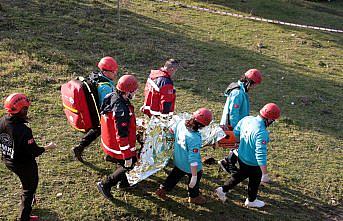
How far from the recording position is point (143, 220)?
614 centimetres

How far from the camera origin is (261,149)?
6.04m

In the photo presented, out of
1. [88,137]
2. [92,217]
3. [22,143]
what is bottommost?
[92,217]

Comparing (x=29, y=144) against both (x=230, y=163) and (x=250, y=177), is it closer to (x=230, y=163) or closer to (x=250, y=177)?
(x=250, y=177)

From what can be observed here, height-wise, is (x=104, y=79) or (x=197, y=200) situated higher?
(x=104, y=79)

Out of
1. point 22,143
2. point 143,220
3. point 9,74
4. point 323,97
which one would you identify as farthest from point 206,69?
point 22,143

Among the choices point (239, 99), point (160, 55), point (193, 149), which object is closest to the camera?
point (193, 149)

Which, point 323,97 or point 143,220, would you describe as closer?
point 143,220

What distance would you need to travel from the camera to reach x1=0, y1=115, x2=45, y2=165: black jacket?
5.19 m

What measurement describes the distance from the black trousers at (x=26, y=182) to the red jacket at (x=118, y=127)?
3.52 feet

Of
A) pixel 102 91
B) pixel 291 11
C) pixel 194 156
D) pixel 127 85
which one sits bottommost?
pixel 194 156

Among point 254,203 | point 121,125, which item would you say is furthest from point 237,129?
point 121,125

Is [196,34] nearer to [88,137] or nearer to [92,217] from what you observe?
[88,137]

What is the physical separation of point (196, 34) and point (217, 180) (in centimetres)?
1066

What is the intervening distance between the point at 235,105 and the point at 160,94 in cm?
121
